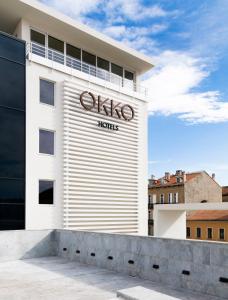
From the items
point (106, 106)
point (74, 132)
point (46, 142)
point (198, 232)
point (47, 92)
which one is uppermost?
point (47, 92)

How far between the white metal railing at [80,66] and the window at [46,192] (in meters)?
7.39

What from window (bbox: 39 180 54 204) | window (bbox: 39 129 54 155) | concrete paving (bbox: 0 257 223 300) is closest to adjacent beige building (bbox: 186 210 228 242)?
window (bbox: 39 180 54 204)

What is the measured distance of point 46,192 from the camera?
18219 millimetres

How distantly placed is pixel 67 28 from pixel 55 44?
4.02 feet

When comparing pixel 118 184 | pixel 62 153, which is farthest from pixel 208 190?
pixel 62 153

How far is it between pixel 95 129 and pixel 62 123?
241cm

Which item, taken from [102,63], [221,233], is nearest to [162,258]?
[102,63]

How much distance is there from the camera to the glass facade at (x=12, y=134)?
16.3 m

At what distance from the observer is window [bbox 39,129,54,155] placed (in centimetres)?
1834

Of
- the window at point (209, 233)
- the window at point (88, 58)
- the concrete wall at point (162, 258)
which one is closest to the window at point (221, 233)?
the window at point (209, 233)

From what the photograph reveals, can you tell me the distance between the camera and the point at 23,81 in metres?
17.7

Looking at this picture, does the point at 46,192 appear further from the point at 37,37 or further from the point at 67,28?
the point at 67,28

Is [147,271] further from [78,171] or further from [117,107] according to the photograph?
[117,107]

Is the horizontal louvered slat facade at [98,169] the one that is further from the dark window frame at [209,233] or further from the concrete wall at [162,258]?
the dark window frame at [209,233]
